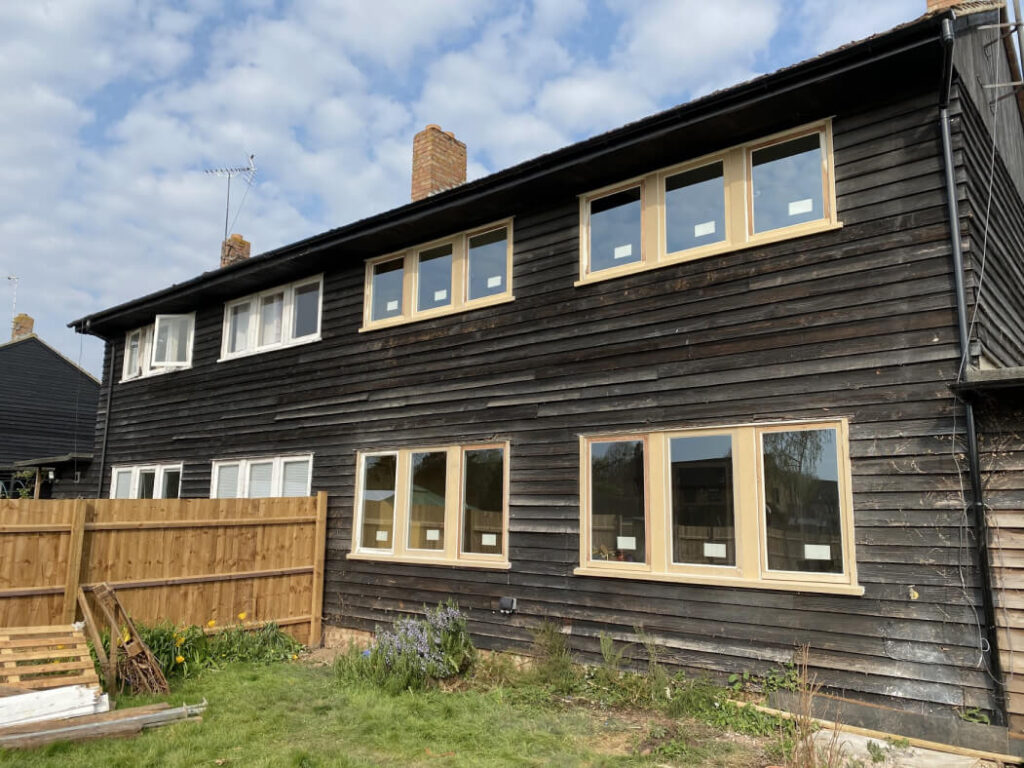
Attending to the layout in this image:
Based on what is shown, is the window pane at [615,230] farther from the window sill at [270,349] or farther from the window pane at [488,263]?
the window sill at [270,349]

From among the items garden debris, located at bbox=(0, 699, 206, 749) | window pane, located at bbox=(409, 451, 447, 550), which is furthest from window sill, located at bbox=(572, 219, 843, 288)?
garden debris, located at bbox=(0, 699, 206, 749)

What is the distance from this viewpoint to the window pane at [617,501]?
8.09 m

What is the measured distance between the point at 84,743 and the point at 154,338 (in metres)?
10.7

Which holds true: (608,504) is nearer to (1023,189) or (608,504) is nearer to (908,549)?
(908,549)

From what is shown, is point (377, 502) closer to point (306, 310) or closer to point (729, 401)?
point (306, 310)

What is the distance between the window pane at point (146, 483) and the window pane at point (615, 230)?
34.4ft

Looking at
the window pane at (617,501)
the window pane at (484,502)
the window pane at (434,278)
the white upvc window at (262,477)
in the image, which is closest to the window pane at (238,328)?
the white upvc window at (262,477)

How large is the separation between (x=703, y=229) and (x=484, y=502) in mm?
4313

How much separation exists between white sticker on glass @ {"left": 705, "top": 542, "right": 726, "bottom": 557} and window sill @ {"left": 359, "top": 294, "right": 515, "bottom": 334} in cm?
403

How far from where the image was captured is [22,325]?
30.8 metres

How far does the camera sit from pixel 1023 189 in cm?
988

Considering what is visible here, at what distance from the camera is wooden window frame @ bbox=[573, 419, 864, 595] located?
21.9ft

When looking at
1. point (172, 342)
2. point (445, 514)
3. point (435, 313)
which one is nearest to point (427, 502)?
point (445, 514)

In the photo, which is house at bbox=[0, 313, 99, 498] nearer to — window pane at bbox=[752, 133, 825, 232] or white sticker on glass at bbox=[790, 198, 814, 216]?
window pane at bbox=[752, 133, 825, 232]
